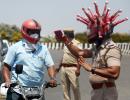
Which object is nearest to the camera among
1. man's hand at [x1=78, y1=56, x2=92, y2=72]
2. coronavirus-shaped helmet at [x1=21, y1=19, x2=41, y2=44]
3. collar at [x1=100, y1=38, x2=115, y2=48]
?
man's hand at [x1=78, y1=56, x2=92, y2=72]

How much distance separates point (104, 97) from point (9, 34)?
133 ft

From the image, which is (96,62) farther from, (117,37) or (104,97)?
(117,37)

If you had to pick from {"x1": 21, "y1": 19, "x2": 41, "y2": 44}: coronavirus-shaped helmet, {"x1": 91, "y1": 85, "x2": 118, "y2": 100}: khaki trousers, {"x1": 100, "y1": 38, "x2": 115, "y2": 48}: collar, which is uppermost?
{"x1": 21, "y1": 19, "x2": 41, "y2": 44}: coronavirus-shaped helmet

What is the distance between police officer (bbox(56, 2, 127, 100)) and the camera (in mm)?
6941

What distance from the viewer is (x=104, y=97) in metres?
7.27

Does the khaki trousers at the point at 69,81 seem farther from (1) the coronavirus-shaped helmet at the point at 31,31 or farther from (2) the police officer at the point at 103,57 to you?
(2) the police officer at the point at 103,57

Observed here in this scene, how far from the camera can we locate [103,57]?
7086 mm

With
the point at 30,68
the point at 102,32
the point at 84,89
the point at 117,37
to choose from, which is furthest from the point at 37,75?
the point at 117,37

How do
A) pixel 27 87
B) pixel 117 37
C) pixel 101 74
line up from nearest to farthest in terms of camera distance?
pixel 101 74 → pixel 27 87 → pixel 117 37

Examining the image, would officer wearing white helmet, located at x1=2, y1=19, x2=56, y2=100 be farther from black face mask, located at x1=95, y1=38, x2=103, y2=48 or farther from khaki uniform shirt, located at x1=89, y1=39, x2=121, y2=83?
black face mask, located at x1=95, y1=38, x2=103, y2=48

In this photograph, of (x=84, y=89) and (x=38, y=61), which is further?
(x=84, y=89)

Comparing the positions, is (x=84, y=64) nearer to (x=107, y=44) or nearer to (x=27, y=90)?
(x=107, y=44)

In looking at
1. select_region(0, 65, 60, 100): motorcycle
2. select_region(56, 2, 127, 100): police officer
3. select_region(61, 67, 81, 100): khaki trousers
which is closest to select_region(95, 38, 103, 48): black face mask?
select_region(56, 2, 127, 100): police officer

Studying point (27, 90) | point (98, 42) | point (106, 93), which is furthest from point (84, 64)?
point (27, 90)
